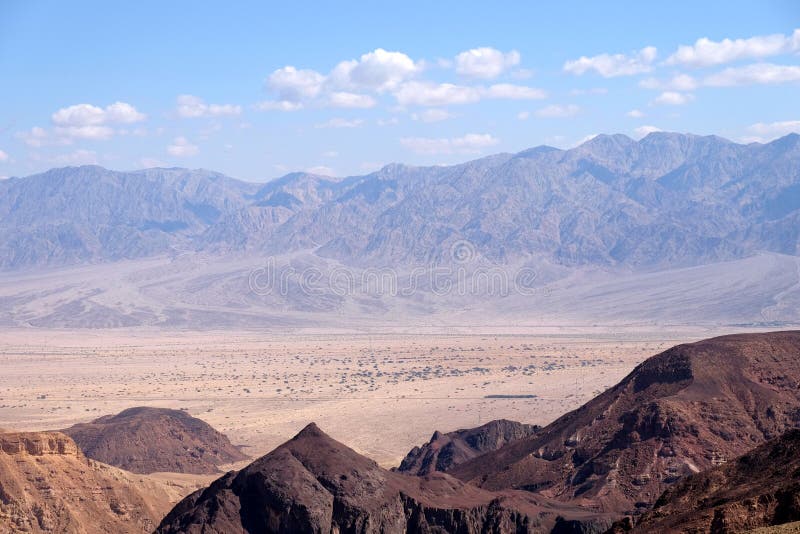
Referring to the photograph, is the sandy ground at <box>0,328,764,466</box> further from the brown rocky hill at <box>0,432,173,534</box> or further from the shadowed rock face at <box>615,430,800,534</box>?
the shadowed rock face at <box>615,430,800,534</box>

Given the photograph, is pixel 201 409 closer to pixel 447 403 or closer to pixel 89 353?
pixel 447 403

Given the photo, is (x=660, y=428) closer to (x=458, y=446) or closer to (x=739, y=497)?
(x=458, y=446)

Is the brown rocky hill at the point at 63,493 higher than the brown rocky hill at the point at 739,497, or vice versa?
the brown rocky hill at the point at 739,497

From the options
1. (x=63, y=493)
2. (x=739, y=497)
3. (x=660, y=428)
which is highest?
(x=739, y=497)

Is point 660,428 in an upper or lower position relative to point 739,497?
lower

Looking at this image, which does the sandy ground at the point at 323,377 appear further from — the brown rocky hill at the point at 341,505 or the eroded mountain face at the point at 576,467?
the brown rocky hill at the point at 341,505

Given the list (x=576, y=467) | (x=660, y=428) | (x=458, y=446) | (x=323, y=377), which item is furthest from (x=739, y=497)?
(x=323, y=377)

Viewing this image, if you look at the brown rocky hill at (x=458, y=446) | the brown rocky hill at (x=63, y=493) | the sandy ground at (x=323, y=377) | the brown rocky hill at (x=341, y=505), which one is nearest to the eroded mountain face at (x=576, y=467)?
the brown rocky hill at (x=341, y=505)

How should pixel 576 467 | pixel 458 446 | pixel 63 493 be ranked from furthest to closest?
pixel 458 446 → pixel 576 467 → pixel 63 493

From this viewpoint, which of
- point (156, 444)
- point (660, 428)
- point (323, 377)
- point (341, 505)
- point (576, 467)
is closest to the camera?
point (341, 505)

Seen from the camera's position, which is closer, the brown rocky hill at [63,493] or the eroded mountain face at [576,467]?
the eroded mountain face at [576,467]
